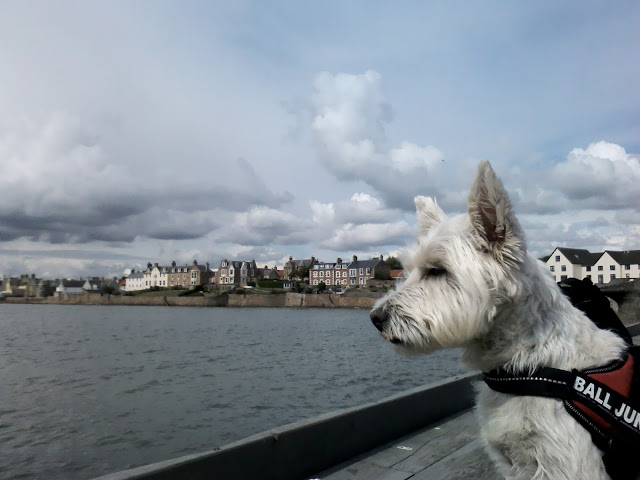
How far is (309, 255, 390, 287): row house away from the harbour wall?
366 feet

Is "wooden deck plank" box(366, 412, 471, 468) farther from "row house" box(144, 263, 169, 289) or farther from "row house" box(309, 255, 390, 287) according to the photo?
"row house" box(144, 263, 169, 289)

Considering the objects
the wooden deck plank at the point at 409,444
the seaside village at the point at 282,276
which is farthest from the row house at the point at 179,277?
the wooden deck plank at the point at 409,444

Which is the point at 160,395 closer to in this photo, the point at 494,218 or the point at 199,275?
the point at 494,218

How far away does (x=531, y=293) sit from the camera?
2195 millimetres

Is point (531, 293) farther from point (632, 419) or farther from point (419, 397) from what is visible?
point (419, 397)

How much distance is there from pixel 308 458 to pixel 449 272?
218cm

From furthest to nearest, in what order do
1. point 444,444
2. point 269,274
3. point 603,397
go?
point 269,274 < point 444,444 < point 603,397

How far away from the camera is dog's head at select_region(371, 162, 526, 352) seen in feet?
6.95

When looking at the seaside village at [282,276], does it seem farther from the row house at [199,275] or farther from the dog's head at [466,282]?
the dog's head at [466,282]

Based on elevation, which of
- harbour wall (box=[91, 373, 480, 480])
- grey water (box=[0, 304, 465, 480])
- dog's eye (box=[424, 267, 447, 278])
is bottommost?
grey water (box=[0, 304, 465, 480])

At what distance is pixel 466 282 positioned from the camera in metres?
2.19

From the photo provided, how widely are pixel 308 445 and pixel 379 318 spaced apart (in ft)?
6.23

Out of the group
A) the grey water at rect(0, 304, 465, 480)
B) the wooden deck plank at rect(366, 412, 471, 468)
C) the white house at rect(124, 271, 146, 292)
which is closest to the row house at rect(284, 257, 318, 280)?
the white house at rect(124, 271, 146, 292)

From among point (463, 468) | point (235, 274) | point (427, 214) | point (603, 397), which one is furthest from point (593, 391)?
point (235, 274)
